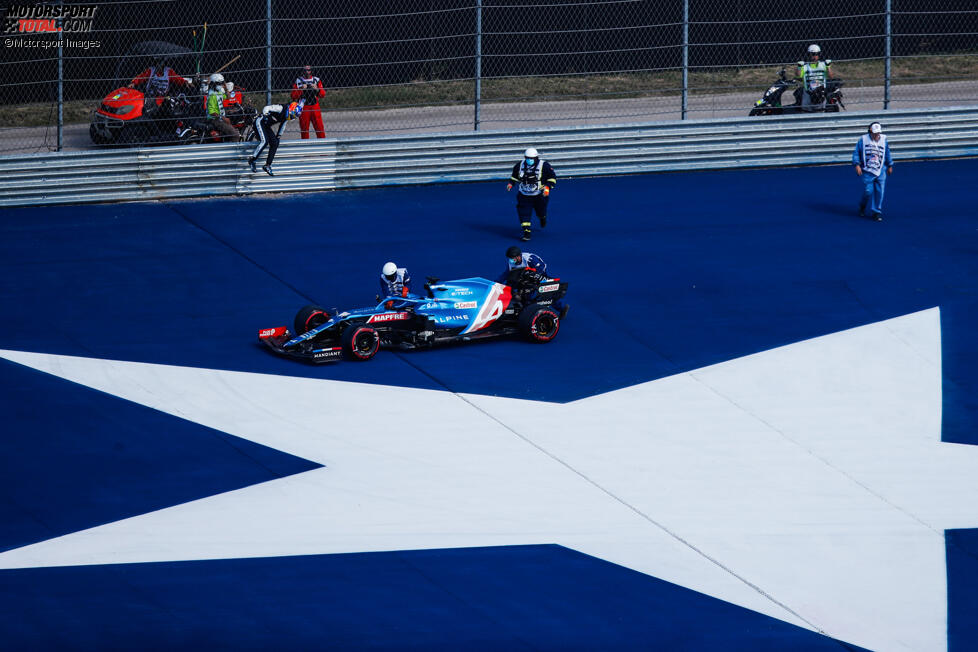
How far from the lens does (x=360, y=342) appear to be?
1542 cm

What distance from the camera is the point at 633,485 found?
1283 centimetres

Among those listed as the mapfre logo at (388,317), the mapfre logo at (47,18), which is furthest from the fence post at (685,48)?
the mapfre logo at (47,18)

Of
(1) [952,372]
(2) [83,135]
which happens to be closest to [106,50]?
(2) [83,135]

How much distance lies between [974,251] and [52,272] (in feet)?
46.1

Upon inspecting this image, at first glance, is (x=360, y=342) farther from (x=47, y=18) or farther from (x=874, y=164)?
(x=874, y=164)

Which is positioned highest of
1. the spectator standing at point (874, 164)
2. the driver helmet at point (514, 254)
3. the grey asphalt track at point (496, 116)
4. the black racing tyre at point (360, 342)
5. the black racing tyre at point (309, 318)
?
the grey asphalt track at point (496, 116)

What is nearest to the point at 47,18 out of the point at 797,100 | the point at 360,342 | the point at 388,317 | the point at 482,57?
the point at 482,57

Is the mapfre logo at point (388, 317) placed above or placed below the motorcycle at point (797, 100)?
below

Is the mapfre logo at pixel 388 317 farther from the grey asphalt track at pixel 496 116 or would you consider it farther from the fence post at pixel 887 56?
the fence post at pixel 887 56

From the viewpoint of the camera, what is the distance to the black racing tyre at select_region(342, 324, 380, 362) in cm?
1534

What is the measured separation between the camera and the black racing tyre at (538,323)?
16.1 m

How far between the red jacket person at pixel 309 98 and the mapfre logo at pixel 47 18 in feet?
13.4

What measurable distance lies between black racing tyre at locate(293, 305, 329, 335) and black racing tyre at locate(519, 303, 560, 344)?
2.56 meters

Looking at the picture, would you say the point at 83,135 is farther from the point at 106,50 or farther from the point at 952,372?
the point at 952,372
